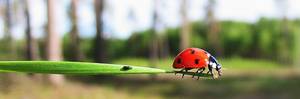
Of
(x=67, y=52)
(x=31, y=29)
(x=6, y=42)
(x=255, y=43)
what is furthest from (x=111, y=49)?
(x=31, y=29)

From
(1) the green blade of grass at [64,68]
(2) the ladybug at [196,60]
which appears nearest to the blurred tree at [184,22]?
(2) the ladybug at [196,60]

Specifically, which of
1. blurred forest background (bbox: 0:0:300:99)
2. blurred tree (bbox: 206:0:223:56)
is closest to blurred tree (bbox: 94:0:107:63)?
blurred forest background (bbox: 0:0:300:99)

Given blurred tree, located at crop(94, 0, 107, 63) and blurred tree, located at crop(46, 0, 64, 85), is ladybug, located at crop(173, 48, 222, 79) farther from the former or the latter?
blurred tree, located at crop(94, 0, 107, 63)

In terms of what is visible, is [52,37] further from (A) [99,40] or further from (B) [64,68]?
(B) [64,68]

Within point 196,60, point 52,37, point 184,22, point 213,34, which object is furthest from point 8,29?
point 196,60

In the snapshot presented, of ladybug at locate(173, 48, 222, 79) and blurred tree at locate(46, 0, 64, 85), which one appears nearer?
ladybug at locate(173, 48, 222, 79)

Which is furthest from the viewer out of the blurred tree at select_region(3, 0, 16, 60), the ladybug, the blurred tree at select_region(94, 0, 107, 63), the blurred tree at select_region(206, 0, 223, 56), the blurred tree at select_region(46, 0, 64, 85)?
the blurred tree at select_region(206, 0, 223, 56)

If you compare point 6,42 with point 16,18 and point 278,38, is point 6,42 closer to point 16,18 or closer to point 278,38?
point 16,18
